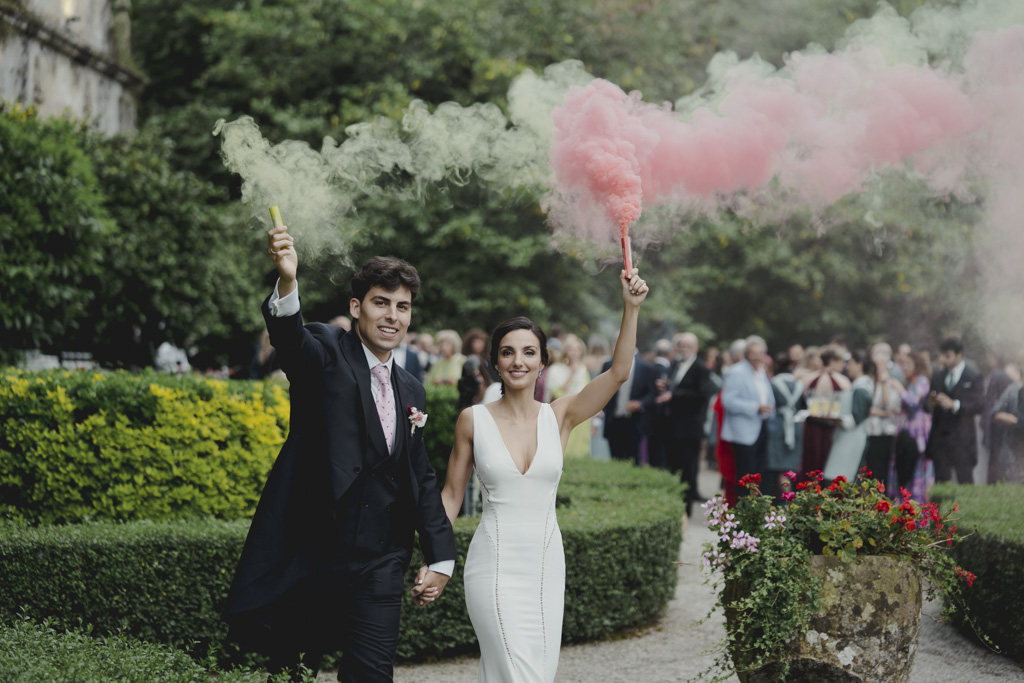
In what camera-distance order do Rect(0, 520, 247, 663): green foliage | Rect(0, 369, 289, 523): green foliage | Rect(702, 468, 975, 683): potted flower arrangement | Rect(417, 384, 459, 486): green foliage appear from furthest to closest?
Rect(417, 384, 459, 486): green foliage, Rect(0, 369, 289, 523): green foliage, Rect(0, 520, 247, 663): green foliage, Rect(702, 468, 975, 683): potted flower arrangement

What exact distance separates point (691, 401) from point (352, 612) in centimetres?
859

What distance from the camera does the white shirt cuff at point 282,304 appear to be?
147 inches

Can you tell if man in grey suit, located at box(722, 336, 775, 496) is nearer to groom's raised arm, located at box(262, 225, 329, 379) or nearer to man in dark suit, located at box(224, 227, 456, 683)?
man in dark suit, located at box(224, 227, 456, 683)

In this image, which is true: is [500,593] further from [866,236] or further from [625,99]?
[866,236]

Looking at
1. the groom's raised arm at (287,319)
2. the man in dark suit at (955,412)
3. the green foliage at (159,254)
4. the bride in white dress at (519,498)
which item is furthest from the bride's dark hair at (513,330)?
the green foliage at (159,254)

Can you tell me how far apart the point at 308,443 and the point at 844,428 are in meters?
8.50

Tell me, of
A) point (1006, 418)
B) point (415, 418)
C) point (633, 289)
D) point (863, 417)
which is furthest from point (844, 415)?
point (415, 418)

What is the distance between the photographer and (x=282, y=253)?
12.5 feet

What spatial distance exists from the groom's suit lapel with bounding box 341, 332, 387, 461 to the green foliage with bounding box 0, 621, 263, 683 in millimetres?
1030

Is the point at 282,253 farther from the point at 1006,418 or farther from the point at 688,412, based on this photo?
the point at 1006,418

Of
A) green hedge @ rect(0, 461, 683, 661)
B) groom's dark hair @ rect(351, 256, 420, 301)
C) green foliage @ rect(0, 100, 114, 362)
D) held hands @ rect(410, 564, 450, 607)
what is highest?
green foliage @ rect(0, 100, 114, 362)

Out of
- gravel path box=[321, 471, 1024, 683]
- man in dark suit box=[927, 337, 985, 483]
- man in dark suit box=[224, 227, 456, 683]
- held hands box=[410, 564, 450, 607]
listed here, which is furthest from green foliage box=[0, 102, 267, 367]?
man in dark suit box=[927, 337, 985, 483]

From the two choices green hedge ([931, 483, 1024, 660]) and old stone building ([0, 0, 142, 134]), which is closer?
green hedge ([931, 483, 1024, 660])

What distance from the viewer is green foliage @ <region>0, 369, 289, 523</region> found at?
6.64 m
